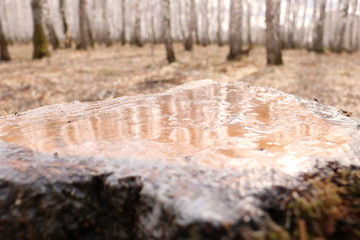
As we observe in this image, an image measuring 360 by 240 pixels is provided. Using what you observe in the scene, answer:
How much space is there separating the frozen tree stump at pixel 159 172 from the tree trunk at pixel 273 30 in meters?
8.53

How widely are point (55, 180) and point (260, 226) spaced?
3.28 feet

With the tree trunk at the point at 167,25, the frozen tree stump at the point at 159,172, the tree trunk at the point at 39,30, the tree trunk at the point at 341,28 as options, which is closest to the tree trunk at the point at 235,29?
the tree trunk at the point at 167,25

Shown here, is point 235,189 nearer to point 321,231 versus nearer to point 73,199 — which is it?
point 321,231

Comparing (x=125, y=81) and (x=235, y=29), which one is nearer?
(x=125, y=81)

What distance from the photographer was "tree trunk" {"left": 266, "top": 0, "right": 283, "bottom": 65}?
974cm

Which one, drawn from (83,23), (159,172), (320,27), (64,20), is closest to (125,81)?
(159,172)

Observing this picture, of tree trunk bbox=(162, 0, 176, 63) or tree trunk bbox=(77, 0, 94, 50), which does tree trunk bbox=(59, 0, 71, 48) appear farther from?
tree trunk bbox=(162, 0, 176, 63)

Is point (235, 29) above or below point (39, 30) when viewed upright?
below

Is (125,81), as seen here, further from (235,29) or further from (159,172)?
(159,172)

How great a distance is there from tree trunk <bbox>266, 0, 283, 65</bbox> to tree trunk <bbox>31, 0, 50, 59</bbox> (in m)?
8.33

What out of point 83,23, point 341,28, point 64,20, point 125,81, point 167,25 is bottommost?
point 125,81

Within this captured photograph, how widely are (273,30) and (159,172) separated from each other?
32.2ft

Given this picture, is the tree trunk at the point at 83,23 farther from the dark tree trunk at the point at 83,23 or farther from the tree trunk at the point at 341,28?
the tree trunk at the point at 341,28

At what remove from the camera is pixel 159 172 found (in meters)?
1.41
